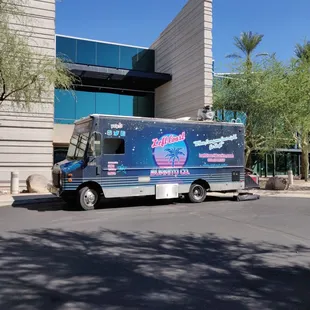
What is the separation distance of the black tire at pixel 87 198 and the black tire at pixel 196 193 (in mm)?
3651

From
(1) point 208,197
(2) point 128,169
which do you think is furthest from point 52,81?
(1) point 208,197

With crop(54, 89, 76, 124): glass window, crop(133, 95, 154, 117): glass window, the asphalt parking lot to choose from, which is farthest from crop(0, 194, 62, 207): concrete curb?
crop(133, 95, 154, 117): glass window

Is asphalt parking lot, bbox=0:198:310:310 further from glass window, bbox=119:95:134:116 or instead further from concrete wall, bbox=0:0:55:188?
glass window, bbox=119:95:134:116

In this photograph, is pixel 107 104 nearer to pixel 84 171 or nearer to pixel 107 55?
pixel 107 55

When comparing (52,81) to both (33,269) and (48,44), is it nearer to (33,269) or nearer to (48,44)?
(48,44)

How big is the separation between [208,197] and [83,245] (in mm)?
9592

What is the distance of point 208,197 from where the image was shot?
1541 centimetres

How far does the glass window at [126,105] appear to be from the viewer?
25.5 m

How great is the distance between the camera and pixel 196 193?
44.3ft

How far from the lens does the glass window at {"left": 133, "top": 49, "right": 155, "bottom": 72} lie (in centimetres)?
2602

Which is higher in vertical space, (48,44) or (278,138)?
(48,44)

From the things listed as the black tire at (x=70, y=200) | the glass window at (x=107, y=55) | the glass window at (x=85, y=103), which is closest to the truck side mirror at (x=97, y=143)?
the black tire at (x=70, y=200)

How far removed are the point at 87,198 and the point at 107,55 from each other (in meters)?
16.2

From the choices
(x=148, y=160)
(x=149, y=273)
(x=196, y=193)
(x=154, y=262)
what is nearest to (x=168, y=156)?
(x=148, y=160)
